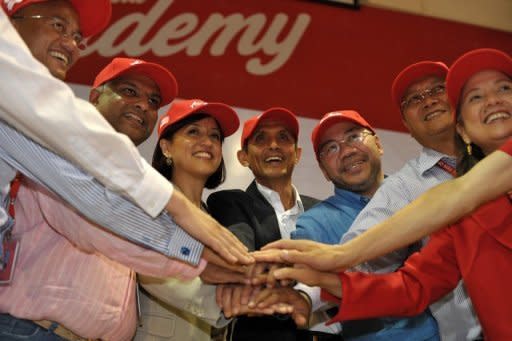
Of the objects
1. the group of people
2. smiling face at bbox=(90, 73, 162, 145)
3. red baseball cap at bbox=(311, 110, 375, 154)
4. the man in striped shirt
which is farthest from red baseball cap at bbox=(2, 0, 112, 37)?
red baseball cap at bbox=(311, 110, 375, 154)

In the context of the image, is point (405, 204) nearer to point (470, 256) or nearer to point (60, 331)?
point (470, 256)

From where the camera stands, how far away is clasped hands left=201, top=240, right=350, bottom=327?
62.2 inches

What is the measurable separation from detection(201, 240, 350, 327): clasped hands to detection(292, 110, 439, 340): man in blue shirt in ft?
0.69

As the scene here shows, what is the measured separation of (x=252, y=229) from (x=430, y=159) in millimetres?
607

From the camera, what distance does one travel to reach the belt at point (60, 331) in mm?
1371

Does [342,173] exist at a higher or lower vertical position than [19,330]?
higher

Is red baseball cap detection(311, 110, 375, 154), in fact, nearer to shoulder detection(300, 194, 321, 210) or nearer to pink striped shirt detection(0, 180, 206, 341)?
shoulder detection(300, 194, 321, 210)

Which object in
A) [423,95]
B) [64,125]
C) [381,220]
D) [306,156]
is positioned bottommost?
[64,125]

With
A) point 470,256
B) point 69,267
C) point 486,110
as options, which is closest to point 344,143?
point 486,110

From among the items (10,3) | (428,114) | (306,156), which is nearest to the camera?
(10,3)

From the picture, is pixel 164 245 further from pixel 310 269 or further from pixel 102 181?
pixel 310 269

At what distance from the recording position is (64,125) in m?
1.19

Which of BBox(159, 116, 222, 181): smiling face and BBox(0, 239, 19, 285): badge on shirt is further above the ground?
BBox(159, 116, 222, 181): smiling face

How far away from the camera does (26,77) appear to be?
1.16 meters
